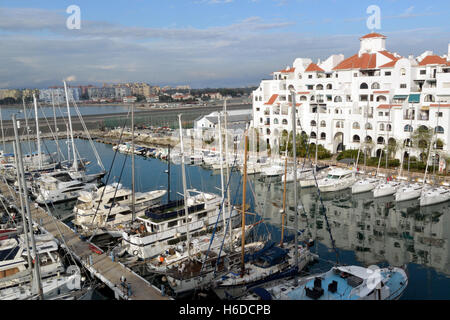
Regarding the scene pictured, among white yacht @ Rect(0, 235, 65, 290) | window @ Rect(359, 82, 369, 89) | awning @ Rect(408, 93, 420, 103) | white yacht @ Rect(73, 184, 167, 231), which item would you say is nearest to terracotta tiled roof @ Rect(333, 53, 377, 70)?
window @ Rect(359, 82, 369, 89)

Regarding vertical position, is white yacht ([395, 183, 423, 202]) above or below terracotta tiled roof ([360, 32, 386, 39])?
below

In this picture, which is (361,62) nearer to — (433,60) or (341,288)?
(433,60)

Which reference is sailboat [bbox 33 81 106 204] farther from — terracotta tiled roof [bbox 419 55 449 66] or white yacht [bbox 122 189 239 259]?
terracotta tiled roof [bbox 419 55 449 66]

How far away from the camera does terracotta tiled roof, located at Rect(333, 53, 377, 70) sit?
41.9 m

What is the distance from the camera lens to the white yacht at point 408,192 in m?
27.0

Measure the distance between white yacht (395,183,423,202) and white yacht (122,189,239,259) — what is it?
1275cm

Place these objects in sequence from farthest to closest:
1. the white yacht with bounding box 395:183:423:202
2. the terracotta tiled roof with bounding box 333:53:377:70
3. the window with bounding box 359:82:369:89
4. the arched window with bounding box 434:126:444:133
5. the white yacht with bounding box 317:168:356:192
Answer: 1. the terracotta tiled roof with bounding box 333:53:377:70
2. the window with bounding box 359:82:369:89
3. the arched window with bounding box 434:126:444:133
4. the white yacht with bounding box 317:168:356:192
5. the white yacht with bounding box 395:183:423:202

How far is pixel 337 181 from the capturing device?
3042 centimetres

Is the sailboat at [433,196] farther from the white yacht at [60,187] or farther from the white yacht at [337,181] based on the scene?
the white yacht at [60,187]

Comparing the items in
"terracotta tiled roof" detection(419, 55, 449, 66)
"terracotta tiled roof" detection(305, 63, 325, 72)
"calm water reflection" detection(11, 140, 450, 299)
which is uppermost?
"terracotta tiled roof" detection(305, 63, 325, 72)

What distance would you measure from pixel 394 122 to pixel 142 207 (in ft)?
82.3
